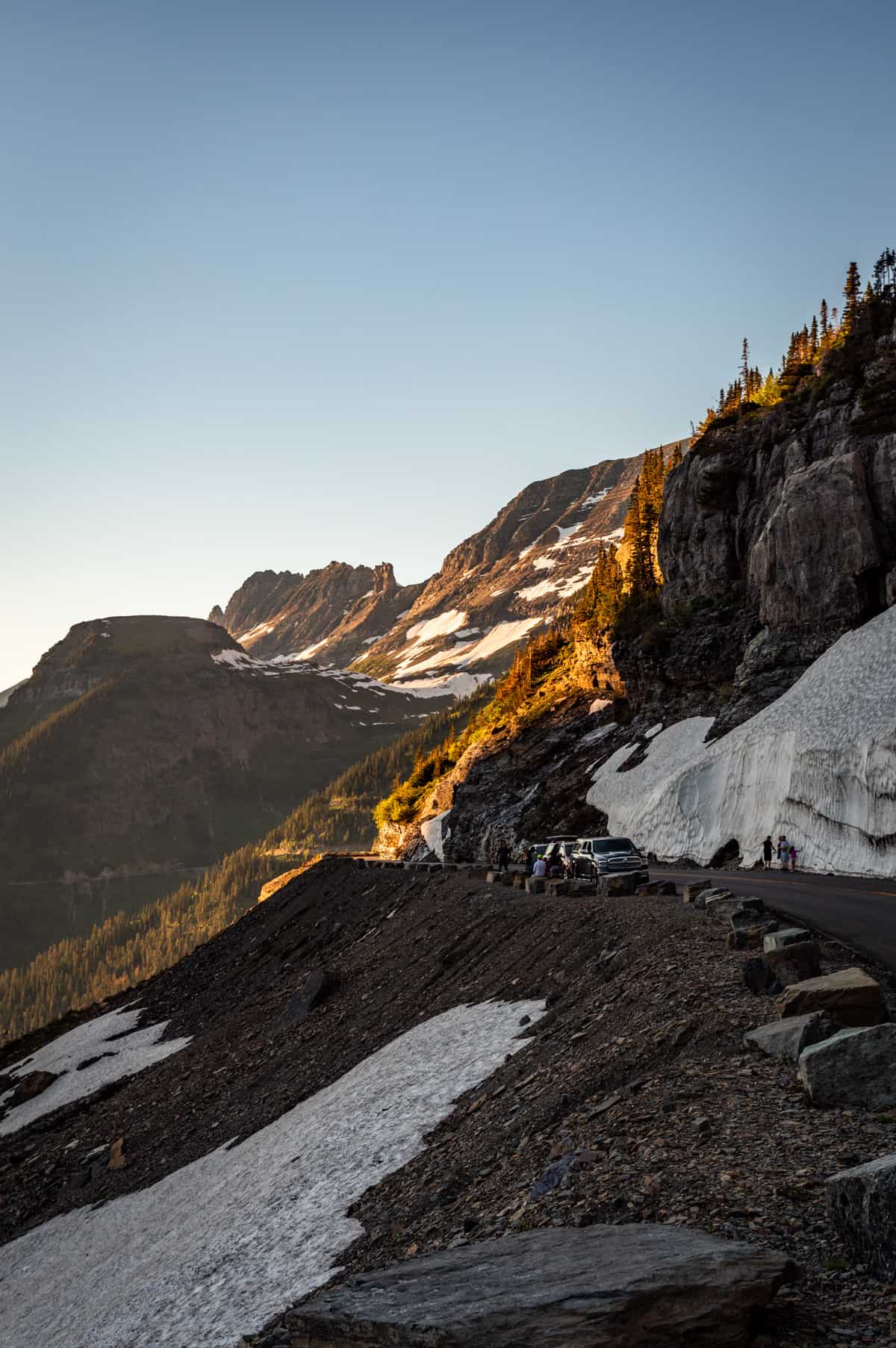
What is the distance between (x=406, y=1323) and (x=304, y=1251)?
801 centimetres

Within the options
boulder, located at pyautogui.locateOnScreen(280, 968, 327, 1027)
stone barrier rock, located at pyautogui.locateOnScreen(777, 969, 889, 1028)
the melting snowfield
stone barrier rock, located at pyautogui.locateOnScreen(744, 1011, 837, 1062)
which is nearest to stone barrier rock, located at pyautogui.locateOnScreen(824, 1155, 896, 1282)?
stone barrier rock, located at pyautogui.locateOnScreen(744, 1011, 837, 1062)

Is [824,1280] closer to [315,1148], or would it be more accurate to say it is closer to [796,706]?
[315,1148]

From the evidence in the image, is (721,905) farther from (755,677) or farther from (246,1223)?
(755,677)

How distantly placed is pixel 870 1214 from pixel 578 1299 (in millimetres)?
1969

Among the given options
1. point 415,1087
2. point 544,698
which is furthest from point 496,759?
point 415,1087

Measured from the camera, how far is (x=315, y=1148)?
17719 millimetres

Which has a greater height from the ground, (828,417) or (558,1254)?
(828,417)

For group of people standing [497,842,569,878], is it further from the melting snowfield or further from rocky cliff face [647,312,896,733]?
the melting snowfield

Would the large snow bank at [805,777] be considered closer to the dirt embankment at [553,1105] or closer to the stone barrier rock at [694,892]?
the stone barrier rock at [694,892]

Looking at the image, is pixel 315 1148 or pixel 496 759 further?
pixel 496 759

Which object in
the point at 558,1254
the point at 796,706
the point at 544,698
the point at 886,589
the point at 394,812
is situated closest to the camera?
the point at 558,1254

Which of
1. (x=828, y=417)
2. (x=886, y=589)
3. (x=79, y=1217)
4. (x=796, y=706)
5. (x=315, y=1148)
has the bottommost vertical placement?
(x=79, y=1217)

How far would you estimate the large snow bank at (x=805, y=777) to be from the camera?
124ft

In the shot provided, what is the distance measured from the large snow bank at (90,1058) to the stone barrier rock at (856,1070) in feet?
120
